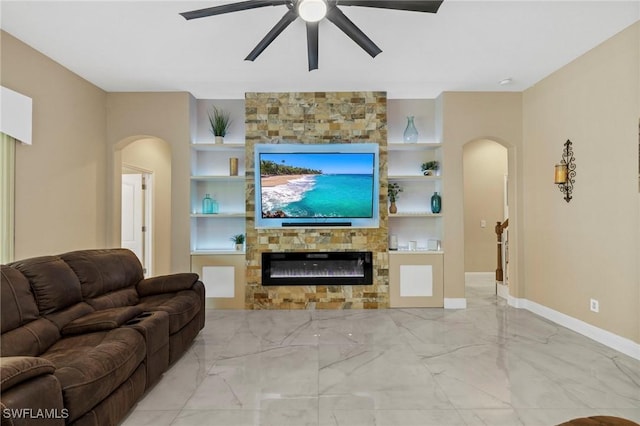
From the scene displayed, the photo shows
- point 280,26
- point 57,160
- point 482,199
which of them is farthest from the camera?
point 482,199

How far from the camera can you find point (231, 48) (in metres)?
3.71

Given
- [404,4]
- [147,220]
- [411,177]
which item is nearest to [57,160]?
[147,220]

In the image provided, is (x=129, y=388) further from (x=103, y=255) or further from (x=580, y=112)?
(x=580, y=112)

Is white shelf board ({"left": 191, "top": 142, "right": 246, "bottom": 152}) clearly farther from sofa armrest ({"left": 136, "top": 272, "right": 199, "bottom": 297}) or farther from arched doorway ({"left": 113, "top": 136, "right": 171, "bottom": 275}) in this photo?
sofa armrest ({"left": 136, "top": 272, "right": 199, "bottom": 297})

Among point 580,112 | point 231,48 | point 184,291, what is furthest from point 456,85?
point 184,291

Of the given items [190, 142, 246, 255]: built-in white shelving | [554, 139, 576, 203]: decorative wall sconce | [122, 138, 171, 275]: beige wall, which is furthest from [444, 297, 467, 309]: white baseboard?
[122, 138, 171, 275]: beige wall

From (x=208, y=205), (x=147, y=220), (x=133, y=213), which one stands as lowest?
(x=147, y=220)

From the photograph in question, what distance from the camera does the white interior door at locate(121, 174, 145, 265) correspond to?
234 inches

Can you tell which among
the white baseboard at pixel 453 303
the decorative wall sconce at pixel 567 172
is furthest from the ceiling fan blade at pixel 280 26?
the white baseboard at pixel 453 303

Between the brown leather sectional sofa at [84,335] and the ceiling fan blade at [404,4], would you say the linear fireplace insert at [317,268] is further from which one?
the ceiling fan blade at [404,4]

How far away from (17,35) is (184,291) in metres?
2.89

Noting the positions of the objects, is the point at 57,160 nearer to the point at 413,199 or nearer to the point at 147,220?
the point at 147,220

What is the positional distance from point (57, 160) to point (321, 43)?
317 cm

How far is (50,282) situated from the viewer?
2.53 metres
